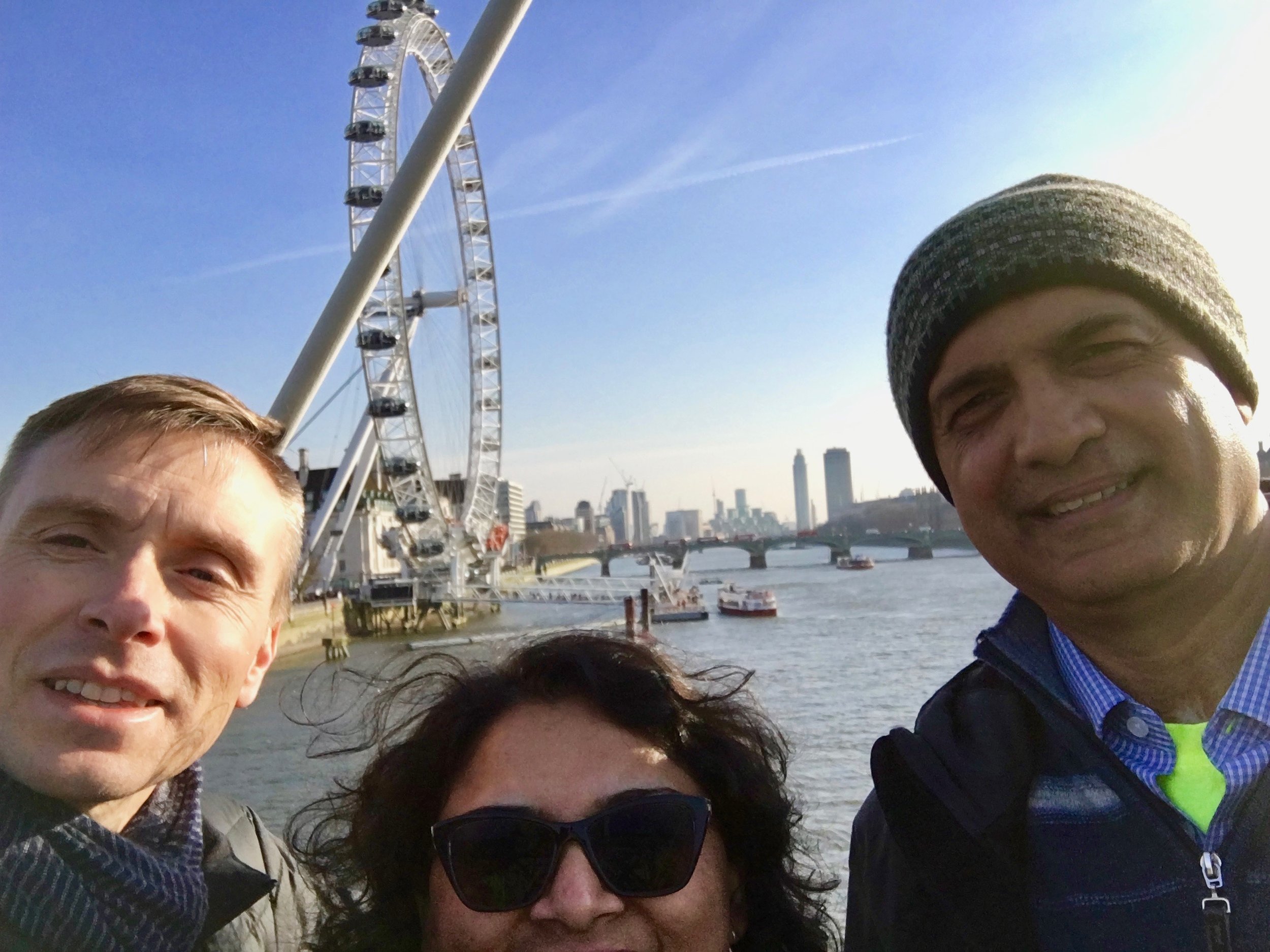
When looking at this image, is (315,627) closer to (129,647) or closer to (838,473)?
(129,647)

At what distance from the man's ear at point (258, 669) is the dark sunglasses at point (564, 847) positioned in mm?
344

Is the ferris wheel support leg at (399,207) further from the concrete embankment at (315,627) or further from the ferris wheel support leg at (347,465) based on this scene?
the ferris wheel support leg at (347,465)

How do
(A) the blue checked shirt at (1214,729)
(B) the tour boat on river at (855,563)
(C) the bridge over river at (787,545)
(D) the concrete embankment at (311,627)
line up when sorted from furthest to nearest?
(C) the bridge over river at (787,545) → (B) the tour boat on river at (855,563) → (D) the concrete embankment at (311,627) → (A) the blue checked shirt at (1214,729)

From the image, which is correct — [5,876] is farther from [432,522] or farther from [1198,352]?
[432,522]

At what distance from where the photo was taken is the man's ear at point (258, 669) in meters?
1.30

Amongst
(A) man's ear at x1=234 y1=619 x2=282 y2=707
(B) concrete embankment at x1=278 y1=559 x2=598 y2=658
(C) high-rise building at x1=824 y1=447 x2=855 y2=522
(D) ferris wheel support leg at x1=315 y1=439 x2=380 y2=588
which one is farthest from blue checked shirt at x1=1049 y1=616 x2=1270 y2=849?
(C) high-rise building at x1=824 y1=447 x2=855 y2=522

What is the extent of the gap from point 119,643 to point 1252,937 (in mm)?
1192

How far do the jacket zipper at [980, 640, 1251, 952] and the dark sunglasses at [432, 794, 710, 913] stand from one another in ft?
1.52

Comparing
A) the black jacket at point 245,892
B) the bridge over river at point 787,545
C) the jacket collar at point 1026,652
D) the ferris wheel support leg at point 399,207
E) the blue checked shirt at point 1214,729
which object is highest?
the ferris wheel support leg at point 399,207

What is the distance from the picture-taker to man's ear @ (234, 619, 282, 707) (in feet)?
4.28

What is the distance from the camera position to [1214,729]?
3.80 ft

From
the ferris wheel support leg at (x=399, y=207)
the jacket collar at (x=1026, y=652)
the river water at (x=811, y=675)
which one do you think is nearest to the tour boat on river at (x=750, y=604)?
the river water at (x=811, y=675)

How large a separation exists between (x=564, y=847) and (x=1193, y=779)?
73 centimetres

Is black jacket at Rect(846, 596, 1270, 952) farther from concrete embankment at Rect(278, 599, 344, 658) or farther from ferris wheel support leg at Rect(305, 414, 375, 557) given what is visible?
ferris wheel support leg at Rect(305, 414, 375, 557)
